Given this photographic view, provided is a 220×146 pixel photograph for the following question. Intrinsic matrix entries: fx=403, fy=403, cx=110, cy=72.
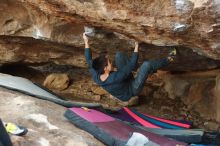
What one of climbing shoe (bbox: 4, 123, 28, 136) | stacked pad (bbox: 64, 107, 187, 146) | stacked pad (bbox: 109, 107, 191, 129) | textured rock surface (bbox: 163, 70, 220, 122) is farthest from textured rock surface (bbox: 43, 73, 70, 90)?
climbing shoe (bbox: 4, 123, 28, 136)

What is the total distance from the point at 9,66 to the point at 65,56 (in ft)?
5.17

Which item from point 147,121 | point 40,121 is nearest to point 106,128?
point 40,121

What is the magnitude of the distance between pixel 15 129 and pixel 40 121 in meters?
0.58

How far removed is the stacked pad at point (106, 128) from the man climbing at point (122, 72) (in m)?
0.44

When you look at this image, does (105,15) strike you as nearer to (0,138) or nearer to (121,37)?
(121,37)

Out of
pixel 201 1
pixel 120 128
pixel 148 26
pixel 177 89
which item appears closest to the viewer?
pixel 201 1

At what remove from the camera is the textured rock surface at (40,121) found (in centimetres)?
441

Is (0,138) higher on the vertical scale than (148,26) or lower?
lower

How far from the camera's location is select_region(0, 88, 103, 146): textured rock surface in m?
4.41

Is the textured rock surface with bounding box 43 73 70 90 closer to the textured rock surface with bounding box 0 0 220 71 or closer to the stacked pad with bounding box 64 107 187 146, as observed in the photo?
the textured rock surface with bounding box 0 0 220 71

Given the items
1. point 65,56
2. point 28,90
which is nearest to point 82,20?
point 28,90

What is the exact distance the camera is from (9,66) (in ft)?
28.8

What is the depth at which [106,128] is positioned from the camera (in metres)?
4.94

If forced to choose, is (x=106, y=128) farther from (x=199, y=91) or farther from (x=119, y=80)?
(x=199, y=91)
